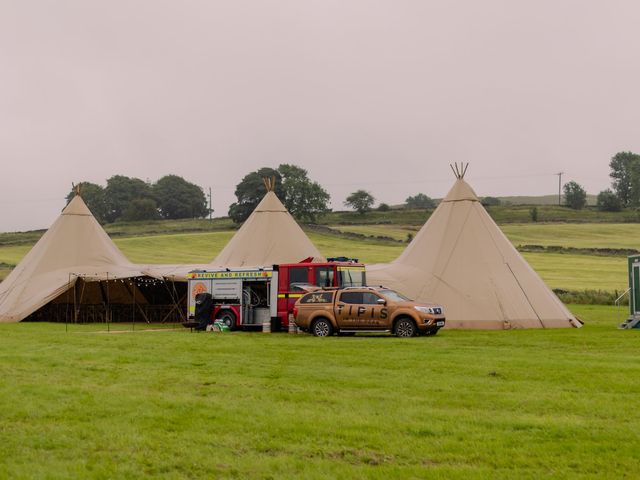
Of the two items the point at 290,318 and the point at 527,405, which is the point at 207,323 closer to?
the point at 290,318

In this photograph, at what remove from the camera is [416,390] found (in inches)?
518

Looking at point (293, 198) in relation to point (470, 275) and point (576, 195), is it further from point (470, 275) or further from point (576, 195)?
point (470, 275)

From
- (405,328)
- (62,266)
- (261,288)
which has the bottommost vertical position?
(405,328)

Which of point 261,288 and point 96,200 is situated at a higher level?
point 96,200

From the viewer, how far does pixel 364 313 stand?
24562mm

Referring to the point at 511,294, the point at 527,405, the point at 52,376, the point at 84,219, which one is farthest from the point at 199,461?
the point at 84,219

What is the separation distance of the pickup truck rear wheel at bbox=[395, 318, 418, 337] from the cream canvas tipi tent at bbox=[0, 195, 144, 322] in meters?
14.1

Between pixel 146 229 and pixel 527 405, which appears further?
pixel 146 229

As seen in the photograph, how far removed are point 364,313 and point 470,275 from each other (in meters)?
6.31

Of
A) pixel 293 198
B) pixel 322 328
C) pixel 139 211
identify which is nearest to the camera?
pixel 322 328

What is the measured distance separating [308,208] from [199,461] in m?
89.6

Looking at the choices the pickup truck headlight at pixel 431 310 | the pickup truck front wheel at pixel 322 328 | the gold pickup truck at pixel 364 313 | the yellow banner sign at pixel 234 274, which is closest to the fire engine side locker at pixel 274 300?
the yellow banner sign at pixel 234 274

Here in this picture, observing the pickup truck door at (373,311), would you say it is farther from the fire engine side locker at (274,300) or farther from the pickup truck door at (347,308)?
the fire engine side locker at (274,300)

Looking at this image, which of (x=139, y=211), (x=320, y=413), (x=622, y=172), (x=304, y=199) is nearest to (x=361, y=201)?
(x=304, y=199)
